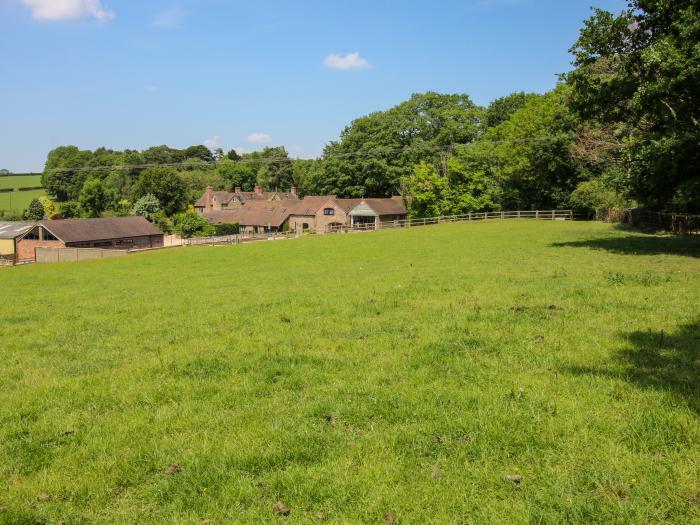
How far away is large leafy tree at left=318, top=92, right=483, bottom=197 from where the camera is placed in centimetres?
8981

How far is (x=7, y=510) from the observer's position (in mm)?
4406

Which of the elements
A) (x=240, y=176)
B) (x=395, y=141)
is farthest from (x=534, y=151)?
(x=240, y=176)

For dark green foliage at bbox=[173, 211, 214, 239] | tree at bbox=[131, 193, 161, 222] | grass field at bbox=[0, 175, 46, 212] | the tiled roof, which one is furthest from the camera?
grass field at bbox=[0, 175, 46, 212]

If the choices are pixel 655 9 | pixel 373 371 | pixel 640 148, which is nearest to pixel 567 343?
pixel 373 371

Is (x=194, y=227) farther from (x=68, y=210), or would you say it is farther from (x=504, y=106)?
(x=504, y=106)

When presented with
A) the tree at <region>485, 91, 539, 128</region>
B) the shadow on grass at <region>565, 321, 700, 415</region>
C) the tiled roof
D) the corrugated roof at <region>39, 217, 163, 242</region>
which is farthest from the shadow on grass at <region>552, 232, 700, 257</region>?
the tree at <region>485, 91, 539, 128</region>

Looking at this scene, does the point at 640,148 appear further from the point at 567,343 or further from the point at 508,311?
the point at 567,343

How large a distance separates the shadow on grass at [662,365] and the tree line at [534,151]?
16.4 m

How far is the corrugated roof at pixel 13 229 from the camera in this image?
71.1 metres

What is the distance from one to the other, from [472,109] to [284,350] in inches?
3708

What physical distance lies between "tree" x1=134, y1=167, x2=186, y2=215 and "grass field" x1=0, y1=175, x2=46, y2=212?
40.6 metres

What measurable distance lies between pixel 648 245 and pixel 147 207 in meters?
93.2

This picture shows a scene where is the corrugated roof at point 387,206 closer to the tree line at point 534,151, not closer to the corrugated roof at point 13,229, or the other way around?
the tree line at point 534,151

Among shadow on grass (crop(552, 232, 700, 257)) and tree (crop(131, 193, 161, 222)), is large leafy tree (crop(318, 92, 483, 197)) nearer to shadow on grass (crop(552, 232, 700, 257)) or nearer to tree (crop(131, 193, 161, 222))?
tree (crop(131, 193, 161, 222))
